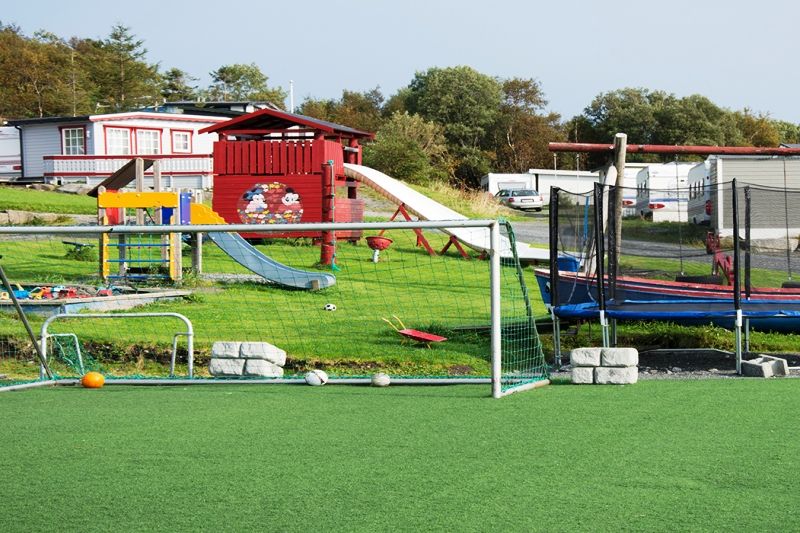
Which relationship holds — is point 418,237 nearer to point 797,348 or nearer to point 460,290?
point 460,290

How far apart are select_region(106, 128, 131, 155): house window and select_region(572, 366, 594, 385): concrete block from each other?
137 feet

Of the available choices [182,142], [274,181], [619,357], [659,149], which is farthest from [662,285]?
[182,142]

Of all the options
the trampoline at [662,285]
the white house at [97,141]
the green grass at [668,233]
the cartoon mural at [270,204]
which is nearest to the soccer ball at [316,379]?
the trampoline at [662,285]

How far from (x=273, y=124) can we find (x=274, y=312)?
14.5m

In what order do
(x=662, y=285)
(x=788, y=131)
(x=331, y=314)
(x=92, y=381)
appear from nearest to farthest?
(x=92, y=381)
(x=662, y=285)
(x=331, y=314)
(x=788, y=131)

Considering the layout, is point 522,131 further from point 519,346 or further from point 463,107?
point 519,346

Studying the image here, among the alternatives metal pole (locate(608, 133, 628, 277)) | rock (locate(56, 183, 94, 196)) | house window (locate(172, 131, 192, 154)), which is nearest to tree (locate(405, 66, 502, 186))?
house window (locate(172, 131, 192, 154))

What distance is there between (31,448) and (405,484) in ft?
9.11

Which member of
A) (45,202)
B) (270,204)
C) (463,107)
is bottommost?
(270,204)

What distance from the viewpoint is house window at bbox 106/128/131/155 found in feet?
160

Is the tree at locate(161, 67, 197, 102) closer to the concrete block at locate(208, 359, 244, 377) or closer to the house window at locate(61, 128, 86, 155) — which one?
the house window at locate(61, 128, 86, 155)

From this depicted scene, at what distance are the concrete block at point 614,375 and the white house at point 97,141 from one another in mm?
37575

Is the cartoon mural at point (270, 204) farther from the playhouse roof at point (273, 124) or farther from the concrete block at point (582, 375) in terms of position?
the concrete block at point (582, 375)

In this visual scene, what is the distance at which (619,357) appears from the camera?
33.8ft
